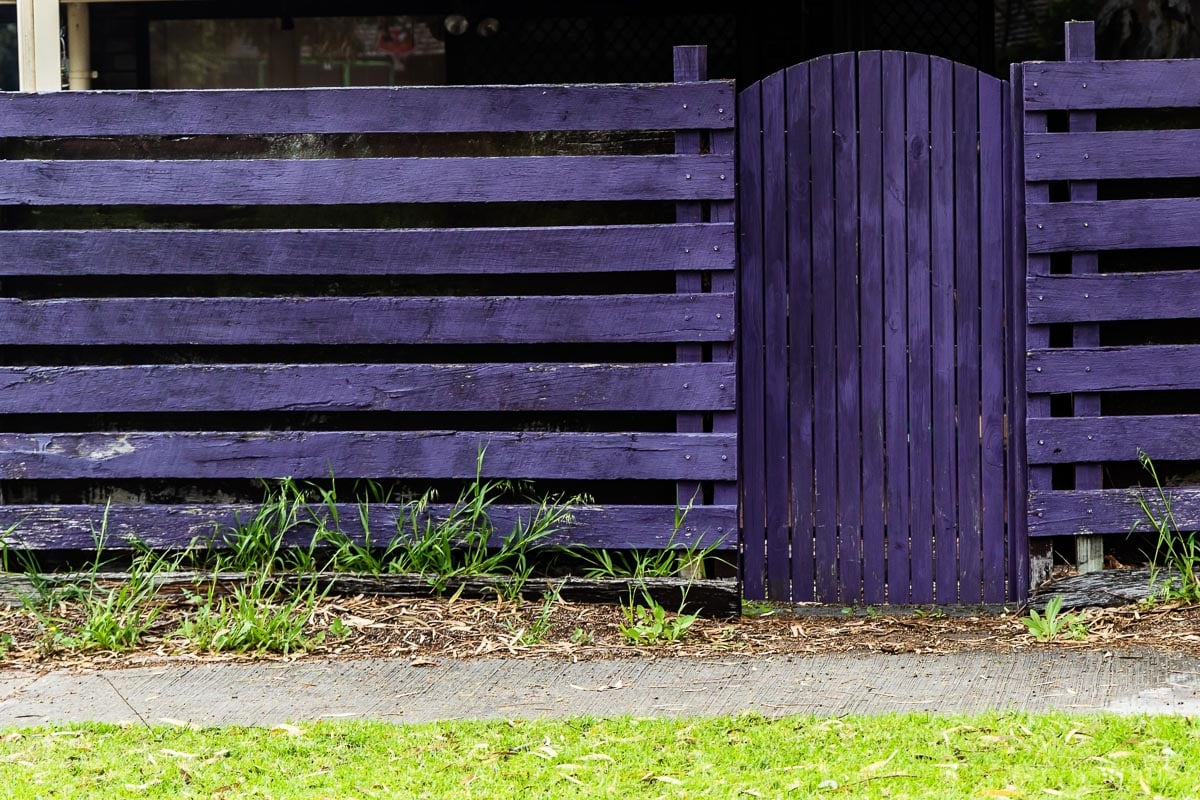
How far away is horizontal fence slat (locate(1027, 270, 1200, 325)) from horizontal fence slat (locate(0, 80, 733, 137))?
1.38 m

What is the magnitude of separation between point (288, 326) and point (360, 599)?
3.67 ft

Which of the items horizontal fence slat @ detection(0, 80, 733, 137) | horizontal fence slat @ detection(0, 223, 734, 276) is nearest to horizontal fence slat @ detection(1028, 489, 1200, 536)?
horizontal fence slat @ detection(0, 223, 734, 276)

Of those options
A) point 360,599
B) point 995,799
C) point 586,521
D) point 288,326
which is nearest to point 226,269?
point 288,326

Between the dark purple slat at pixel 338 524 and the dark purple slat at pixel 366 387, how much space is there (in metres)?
0.40

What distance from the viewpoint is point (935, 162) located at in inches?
195

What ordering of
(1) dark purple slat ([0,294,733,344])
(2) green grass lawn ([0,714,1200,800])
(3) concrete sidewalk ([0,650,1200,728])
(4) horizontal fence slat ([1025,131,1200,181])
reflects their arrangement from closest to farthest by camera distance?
(2) green grass lawn ([0,714,1200,800])
(3) concrete sidewalk ([0,650,1200,728])
(4) horizontal fence slat ([1025,131,1200,181])
(1) dark purple slat ([0,294,733,344])

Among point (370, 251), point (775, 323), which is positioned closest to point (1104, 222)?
point (775, 323)

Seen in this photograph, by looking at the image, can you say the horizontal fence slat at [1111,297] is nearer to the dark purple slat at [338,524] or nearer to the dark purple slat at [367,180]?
the dark purple slat at [367,180]

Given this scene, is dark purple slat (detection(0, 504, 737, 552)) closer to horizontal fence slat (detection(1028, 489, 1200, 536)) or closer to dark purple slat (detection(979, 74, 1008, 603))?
dark purple slat (detection(979, 74, 1008, 603))

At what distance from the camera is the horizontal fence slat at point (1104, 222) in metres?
4.86

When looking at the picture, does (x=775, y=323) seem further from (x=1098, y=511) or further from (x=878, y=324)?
(x=1098, y=511)

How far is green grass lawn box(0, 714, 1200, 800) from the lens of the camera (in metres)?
3.11

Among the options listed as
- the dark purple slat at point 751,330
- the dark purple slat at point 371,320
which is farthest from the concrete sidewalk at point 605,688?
the dark purple slat at point 371,320

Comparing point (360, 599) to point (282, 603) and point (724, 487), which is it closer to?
point (282, 603)
